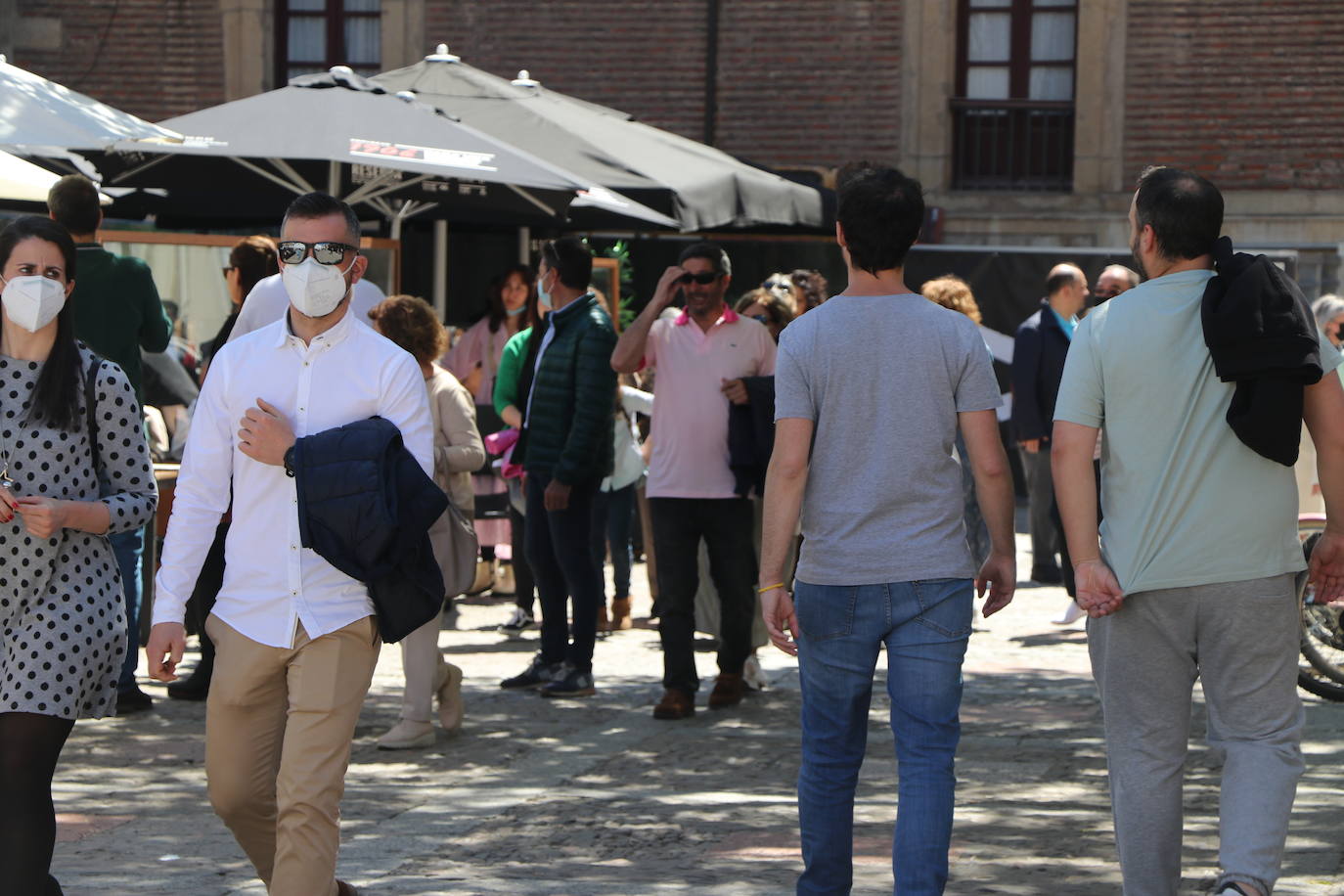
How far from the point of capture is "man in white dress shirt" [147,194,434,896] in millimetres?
4559

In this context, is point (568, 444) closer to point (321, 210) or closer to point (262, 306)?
point (262, 306)

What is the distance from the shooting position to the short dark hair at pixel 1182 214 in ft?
15.6

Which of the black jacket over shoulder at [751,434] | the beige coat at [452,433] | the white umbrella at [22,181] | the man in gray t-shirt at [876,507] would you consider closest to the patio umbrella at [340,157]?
the white umbrella at [22,181]

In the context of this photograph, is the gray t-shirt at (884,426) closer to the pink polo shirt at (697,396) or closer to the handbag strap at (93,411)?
the handbag strap at (93,411)

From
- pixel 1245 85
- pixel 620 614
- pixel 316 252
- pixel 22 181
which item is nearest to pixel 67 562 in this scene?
pixel 316 252

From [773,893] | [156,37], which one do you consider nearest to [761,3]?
[156,37]

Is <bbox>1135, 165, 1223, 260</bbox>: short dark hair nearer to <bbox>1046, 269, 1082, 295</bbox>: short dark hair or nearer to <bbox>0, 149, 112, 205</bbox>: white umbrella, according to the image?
<bbox>0, 149, 112, 205</bbox>: white umbrella

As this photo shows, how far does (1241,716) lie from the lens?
4.69 meters

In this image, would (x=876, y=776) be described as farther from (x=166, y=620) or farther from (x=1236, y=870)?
(x=166, y=620)

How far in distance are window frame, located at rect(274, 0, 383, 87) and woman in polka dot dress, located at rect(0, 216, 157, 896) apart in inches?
683

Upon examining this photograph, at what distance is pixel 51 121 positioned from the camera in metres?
9.84

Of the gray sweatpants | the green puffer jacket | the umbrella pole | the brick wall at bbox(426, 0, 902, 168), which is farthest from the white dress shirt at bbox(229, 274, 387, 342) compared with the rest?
the brick wall at bbox(426, 0, 902, 168)

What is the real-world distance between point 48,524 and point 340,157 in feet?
18.3

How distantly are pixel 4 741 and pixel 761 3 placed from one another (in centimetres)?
1735
